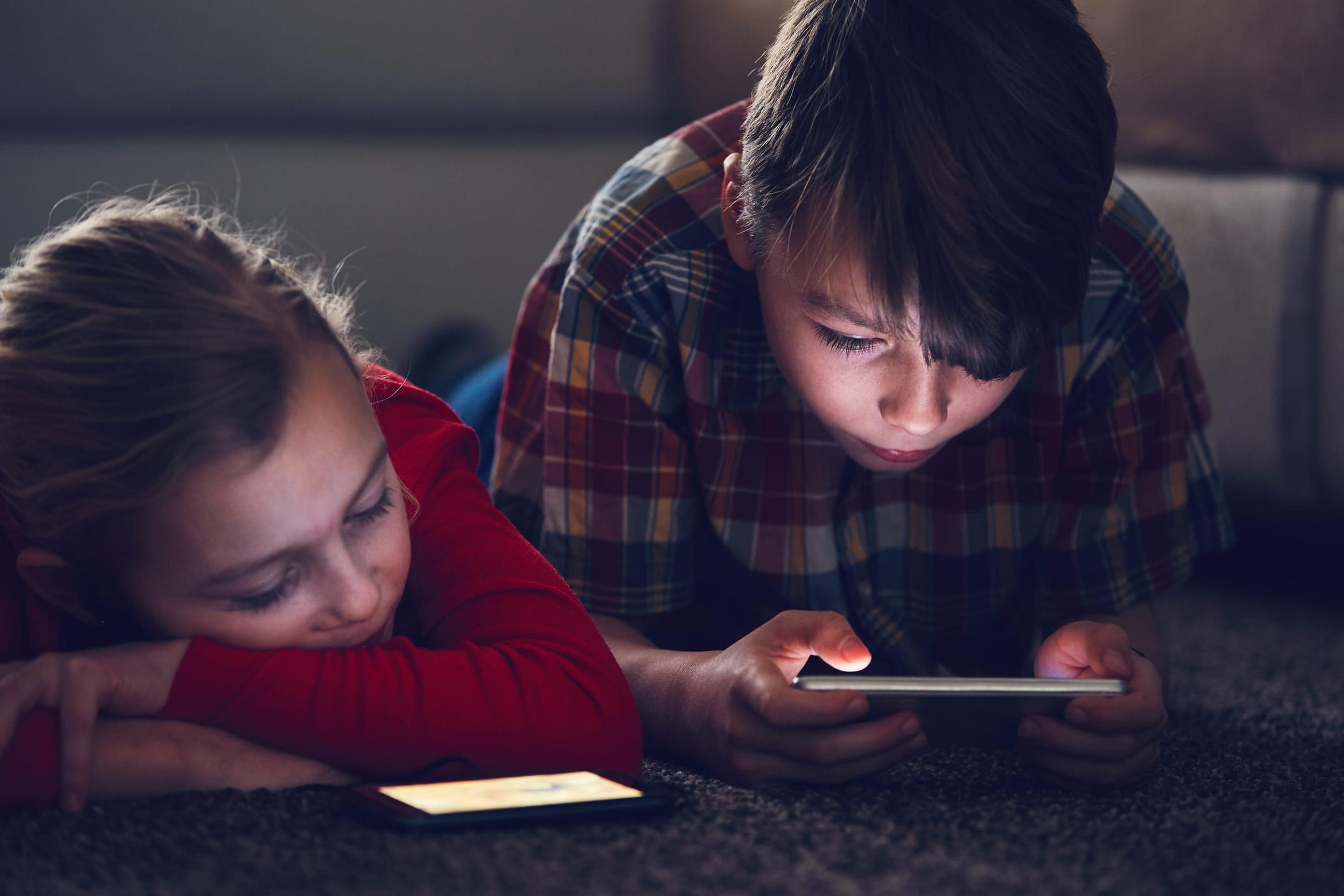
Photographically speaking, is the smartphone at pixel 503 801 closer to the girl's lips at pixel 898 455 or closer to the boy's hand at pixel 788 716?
the boy's hand at pixel 788 716

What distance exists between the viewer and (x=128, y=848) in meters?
0.52

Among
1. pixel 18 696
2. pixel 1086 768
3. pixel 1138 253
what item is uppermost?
pixel 1138 253

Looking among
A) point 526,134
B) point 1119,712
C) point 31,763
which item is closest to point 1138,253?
point 1119,712

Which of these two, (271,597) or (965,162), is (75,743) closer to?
(271,597)

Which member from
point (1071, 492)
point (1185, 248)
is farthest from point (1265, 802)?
point (1185, 248)

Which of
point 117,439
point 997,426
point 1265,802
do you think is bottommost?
point 1265,802

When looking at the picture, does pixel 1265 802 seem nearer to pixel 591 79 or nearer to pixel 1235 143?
pixel 1235 143

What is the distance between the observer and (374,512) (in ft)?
2.11

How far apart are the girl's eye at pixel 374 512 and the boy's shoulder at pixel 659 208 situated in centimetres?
25

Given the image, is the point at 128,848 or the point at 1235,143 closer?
the point at 128,848

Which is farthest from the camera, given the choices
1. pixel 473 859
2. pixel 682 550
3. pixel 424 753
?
pixel 682 550

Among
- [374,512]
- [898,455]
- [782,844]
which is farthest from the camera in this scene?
[898,455]

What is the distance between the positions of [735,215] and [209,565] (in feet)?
1.31

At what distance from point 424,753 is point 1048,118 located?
463 mm
